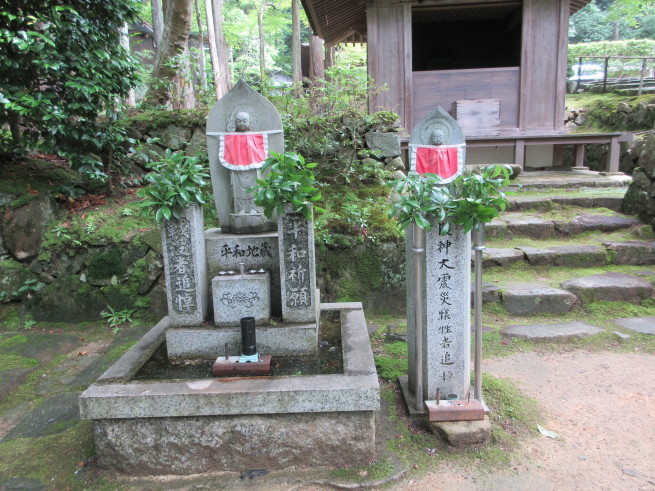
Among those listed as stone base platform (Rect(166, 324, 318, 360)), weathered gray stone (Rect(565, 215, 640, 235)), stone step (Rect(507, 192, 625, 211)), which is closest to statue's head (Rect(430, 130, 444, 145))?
stone base platform (Rect(166, 324, 318, 360))

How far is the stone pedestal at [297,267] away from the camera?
3.53 metres

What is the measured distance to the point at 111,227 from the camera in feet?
19.4

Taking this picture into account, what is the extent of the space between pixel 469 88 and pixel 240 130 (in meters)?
7.35

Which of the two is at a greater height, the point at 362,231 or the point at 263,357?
the point at 362,231

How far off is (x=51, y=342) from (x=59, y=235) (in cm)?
146

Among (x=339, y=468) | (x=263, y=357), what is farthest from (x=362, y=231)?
(x=339, y=468)

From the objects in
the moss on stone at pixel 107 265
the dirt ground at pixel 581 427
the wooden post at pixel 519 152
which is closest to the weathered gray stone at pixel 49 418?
the moss on stone at pixel 107 265

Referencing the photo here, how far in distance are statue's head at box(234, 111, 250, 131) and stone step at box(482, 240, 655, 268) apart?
12.1 ft

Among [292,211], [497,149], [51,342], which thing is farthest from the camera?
[497,149]

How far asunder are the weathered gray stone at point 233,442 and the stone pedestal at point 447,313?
70cm

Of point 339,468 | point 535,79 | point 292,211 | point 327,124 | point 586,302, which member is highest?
point 535,79

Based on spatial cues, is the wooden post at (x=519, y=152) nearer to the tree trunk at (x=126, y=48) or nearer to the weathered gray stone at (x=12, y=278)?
the tree trunk at (x=126, y=48)

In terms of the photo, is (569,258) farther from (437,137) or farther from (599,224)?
(437,137)

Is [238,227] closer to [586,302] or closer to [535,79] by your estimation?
[586,302]
